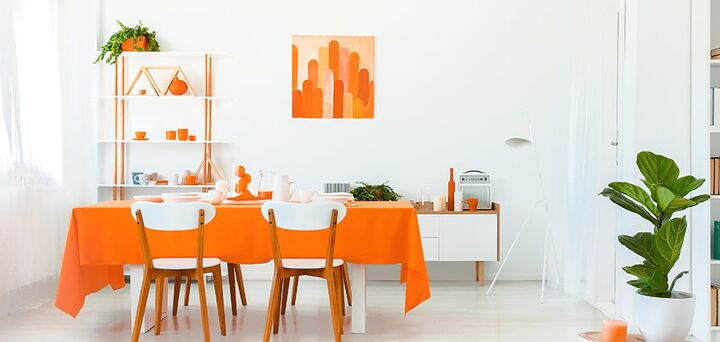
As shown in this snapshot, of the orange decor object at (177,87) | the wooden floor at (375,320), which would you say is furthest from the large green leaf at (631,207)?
the orange decor object at (177,87)

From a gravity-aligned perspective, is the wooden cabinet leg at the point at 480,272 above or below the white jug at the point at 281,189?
below

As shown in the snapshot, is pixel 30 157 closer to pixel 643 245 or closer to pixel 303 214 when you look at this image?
pixel 303 214

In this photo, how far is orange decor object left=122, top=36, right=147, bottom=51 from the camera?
6188mm

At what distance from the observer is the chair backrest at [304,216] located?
12.9ft

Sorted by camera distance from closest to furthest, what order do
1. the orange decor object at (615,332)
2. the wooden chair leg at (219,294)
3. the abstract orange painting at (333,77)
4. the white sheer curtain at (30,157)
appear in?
the orange decor object at (615,332)
the wooden chair leg at (219,294)
the white sheer curtain at (30,157)
the abstract orange painting at (333,77)

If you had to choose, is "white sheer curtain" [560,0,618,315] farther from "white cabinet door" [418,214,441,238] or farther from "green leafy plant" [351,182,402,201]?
"green leafy plant" [351,182,402,201]

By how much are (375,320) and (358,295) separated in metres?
0.51

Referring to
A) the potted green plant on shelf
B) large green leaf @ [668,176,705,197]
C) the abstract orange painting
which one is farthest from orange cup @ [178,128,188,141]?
large green leaf @ [668,176,705,197]

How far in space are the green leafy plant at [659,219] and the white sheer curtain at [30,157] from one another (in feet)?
12.5

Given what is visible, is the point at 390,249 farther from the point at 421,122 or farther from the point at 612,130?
the point at 421,122

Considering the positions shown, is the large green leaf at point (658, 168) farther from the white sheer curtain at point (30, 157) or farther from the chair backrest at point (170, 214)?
the white sheer curtain at point (30, 157)

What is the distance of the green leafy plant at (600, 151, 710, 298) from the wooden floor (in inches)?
33.9

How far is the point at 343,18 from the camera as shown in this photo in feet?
21.0

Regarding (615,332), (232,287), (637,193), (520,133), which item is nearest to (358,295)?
(232,287)
